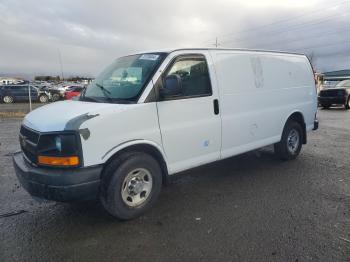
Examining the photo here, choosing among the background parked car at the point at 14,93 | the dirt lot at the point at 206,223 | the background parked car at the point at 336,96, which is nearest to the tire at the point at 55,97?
the background parked car at the point at 14,93

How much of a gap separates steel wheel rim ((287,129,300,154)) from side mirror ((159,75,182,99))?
3.24 m

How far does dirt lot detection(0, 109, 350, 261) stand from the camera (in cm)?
307

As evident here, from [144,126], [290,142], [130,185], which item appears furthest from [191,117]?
[290,142]

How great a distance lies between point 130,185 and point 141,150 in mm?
446

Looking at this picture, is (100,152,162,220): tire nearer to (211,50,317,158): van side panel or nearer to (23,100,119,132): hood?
(23,100,119,132): hood

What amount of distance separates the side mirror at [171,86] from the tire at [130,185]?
2.63 feet

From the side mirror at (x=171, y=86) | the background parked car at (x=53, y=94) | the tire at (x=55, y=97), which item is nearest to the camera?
the side mirror at (x=171, y=86)

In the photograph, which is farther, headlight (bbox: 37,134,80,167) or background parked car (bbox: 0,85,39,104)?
background parked car (bbox: 0,85,39,104)

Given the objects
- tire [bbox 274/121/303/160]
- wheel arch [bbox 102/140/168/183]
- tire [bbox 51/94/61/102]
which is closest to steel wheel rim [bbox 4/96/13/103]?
tire [bbox 51/94/61/102]

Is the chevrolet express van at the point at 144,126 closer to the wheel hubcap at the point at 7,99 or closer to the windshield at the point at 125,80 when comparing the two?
the windshield at the point at 125,80

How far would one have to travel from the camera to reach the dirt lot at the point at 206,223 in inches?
121

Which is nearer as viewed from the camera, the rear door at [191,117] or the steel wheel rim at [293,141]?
the rear door at [191,117]

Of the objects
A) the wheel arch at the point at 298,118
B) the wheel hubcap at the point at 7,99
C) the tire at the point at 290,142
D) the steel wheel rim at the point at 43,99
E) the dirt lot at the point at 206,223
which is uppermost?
the wheel hubcap at the point at 7,99

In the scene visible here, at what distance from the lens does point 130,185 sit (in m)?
3.76
